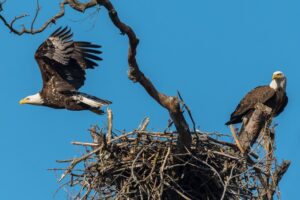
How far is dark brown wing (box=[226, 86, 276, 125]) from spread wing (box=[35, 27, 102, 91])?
2.16 metres

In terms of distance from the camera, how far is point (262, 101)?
1063 cm

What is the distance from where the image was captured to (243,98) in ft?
35.6

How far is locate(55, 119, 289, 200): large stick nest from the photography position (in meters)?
8.42

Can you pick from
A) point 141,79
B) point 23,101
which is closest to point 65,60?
point 23,101

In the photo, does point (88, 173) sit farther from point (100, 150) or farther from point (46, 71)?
point (46, 71)

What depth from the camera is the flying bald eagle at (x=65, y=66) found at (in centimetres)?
1167

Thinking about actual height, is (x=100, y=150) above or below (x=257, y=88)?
below

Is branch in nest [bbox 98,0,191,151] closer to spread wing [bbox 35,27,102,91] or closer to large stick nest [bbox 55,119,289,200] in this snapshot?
large stick nest [bbox 55,119,289,200]

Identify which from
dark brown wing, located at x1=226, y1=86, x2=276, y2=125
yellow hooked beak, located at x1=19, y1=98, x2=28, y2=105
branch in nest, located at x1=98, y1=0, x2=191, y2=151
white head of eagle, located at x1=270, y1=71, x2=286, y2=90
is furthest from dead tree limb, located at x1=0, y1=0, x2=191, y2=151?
yellow hooked beak, located at x1=19, y1=98, x2=28, y2=105

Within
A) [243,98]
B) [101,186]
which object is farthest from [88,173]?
[243,98]

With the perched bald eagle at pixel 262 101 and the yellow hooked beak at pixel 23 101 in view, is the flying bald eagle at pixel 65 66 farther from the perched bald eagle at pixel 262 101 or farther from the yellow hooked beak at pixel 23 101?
the perched bald eagle at pixel 262 101

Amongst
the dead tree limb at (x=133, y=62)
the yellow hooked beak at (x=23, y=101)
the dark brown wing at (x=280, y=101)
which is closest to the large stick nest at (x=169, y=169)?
the dead tree limb at (x=133, y=62)

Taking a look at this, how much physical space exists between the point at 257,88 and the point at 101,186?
123 inches

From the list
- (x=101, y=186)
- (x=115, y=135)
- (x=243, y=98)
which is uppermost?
(x=243, y=98)
